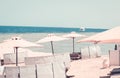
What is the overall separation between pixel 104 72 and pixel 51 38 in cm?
560

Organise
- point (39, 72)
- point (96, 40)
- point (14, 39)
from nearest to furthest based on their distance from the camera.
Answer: point (96, 40) < point (39, 72) < point (14, 39)

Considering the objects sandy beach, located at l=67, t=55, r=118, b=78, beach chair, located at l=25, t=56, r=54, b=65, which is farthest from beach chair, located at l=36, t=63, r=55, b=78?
sandy beach, located at l=67, t=55, r=118, b=78

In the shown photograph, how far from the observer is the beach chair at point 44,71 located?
1125cm

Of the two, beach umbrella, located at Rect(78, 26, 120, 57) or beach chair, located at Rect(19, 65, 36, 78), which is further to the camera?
beach chair, located at Rect(19, 65, 36, 78)

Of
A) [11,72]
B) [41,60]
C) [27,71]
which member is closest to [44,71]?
[27,71]

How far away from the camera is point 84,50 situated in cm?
2103

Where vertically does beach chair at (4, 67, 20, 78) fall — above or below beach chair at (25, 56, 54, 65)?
below

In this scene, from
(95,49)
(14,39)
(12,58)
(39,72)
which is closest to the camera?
(39,72)

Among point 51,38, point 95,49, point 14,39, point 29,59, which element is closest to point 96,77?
point 29,59

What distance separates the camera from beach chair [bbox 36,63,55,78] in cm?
1125

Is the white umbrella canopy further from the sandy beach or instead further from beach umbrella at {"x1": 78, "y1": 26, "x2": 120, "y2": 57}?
the sandy beach

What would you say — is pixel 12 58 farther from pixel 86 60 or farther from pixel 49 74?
pixel 49 74

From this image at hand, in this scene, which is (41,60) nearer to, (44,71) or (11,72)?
(44,71)

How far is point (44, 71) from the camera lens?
11312 mm
